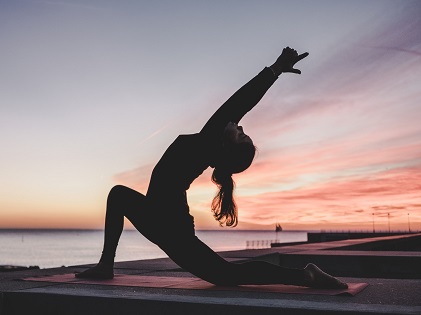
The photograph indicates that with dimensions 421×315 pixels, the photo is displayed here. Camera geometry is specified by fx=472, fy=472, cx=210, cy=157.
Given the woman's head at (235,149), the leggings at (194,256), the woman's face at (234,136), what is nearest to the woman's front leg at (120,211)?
the leggings at (194,256)

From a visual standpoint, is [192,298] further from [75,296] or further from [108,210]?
[108,210]

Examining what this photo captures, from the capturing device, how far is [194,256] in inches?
154

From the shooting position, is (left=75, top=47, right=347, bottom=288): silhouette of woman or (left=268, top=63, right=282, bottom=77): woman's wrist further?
(left=268, top=63, right=282, bottom=77): woman's wrist

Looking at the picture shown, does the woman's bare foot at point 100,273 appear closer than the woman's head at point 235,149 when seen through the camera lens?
No

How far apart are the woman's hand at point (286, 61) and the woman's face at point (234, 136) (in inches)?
27.4

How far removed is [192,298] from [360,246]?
13.5 m

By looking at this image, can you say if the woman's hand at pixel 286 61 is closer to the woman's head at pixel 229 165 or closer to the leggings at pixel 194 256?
the woman's head at pixel 229 165

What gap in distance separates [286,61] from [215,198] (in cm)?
132

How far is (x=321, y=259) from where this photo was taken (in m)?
9.30

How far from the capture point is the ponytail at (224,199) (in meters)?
3.86

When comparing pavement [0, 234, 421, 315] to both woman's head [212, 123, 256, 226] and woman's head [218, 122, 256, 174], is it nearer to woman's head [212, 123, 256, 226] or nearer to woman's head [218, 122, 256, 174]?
woman's head [212, 123, 256, 226]

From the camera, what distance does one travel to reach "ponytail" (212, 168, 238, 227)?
3857mm

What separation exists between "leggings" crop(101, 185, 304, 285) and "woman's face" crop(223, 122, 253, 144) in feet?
2.91

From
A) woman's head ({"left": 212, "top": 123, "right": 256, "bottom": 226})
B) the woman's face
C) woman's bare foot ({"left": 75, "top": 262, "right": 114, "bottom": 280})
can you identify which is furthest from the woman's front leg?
the woman's face
